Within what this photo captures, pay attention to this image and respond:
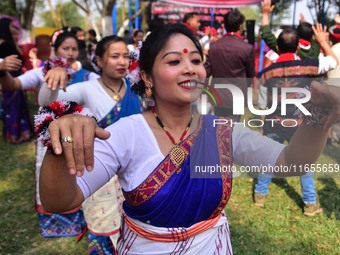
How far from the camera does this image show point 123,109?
9.15 feet

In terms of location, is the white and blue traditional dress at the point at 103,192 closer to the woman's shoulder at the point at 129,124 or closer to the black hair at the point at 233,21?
the woman's shoulder at the point at 129,124

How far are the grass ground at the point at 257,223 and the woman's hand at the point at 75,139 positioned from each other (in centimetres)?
198

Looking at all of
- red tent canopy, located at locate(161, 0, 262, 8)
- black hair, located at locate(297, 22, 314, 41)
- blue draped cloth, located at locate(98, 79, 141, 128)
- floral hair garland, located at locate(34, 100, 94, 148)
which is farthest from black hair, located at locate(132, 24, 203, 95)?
red tent canopy, located at locate(161, 0, 262, 8)

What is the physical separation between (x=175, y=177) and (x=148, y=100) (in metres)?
0.56

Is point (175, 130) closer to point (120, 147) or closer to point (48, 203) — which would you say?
point (120, 147)

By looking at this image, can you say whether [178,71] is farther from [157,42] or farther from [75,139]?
[75,139]

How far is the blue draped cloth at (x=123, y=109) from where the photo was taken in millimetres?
2738

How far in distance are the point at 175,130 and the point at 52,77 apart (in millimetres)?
996

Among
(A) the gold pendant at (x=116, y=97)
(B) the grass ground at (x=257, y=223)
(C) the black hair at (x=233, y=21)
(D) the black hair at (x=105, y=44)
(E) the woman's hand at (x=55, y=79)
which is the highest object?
(C) the black hair at (x=233, y=21)

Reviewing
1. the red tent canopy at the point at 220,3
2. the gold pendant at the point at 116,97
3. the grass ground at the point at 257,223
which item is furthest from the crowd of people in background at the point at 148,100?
the red tent canopy at the point at 220,3

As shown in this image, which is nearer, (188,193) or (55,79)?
(188,193)

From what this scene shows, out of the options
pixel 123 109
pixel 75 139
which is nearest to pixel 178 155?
pixel 75 139

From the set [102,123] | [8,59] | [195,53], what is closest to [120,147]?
[195,53]

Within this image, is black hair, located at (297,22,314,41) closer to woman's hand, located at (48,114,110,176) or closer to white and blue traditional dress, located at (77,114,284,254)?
white and blue traditional dress, located at (77,114,284,254)
